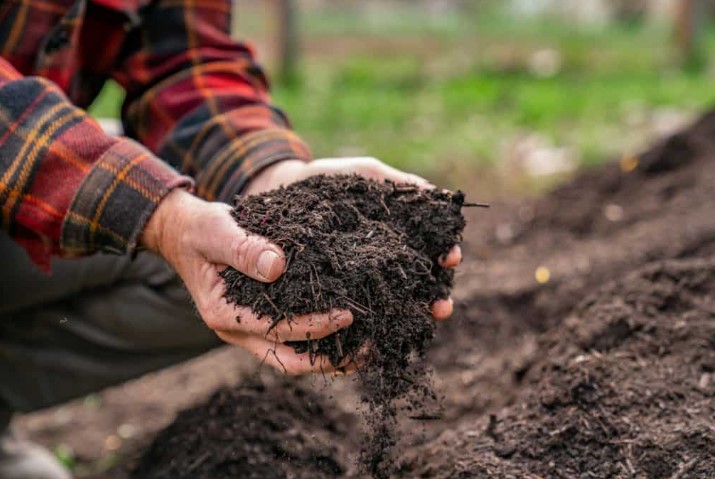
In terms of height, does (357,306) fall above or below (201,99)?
below

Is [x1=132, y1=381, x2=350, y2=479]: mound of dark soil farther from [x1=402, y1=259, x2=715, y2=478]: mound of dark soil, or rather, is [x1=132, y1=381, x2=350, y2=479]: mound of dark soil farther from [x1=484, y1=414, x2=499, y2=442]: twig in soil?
[x1=484, y1=414, x2=499, y2=442]: twig in soil

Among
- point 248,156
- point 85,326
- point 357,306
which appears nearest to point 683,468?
point 357,306

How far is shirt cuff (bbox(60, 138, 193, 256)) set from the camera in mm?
1886

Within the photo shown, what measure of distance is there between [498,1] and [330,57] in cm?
782

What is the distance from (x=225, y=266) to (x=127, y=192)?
321mm

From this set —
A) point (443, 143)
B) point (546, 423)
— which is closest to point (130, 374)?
point (546, 423)

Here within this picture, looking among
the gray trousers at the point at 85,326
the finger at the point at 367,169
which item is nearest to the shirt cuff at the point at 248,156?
the finger at the point at 367,169

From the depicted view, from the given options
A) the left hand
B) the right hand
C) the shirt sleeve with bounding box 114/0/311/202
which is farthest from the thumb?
the shirt sleeve with bounding box 114/0/311/202

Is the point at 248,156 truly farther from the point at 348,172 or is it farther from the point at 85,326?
the point at 85,326

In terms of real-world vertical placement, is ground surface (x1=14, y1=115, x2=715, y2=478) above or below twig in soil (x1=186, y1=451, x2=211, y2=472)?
above

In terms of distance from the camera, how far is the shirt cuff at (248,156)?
7.43ft

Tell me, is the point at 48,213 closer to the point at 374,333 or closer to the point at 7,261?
the point at 7,261

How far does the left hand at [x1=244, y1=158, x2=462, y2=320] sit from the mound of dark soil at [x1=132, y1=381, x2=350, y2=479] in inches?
21.4

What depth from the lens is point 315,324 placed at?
1650 millimetres
